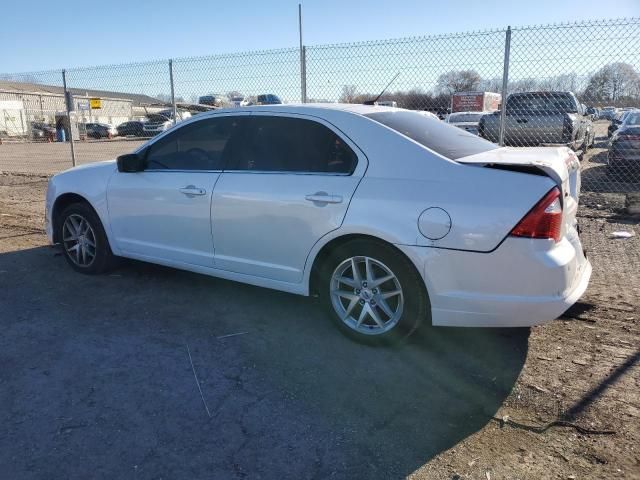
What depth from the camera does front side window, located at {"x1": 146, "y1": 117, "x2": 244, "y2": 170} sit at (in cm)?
440

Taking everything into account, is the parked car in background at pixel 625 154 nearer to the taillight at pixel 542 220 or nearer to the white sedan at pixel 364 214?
the white sedan at pixel 364 214

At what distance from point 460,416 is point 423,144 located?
1762 millimetres

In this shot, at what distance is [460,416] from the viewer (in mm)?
2928

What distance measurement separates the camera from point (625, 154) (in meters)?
10.4

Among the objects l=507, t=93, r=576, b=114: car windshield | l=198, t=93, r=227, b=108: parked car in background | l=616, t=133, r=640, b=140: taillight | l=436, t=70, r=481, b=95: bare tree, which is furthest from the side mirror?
l=616, t=133, r=640, b=140: taillight

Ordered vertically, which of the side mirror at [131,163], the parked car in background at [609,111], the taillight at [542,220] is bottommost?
the taillight at [542,220]

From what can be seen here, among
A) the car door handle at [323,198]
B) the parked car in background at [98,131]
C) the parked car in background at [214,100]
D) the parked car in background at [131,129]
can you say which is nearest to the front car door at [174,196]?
the car door handle at [323,198]

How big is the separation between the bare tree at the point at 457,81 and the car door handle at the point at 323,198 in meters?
4.18

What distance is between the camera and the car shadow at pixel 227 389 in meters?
2.61

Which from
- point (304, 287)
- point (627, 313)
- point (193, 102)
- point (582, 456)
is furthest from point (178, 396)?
point (193, 102)

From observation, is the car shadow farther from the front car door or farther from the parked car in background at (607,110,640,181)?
the parked car in background at (607,110,640,181)

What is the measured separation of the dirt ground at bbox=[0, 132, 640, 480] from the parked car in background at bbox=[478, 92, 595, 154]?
4292 millimetres

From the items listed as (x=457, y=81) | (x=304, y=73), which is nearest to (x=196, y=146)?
(x=304, y=73)

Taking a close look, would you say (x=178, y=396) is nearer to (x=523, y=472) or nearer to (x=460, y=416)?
(x=460, y=416)
